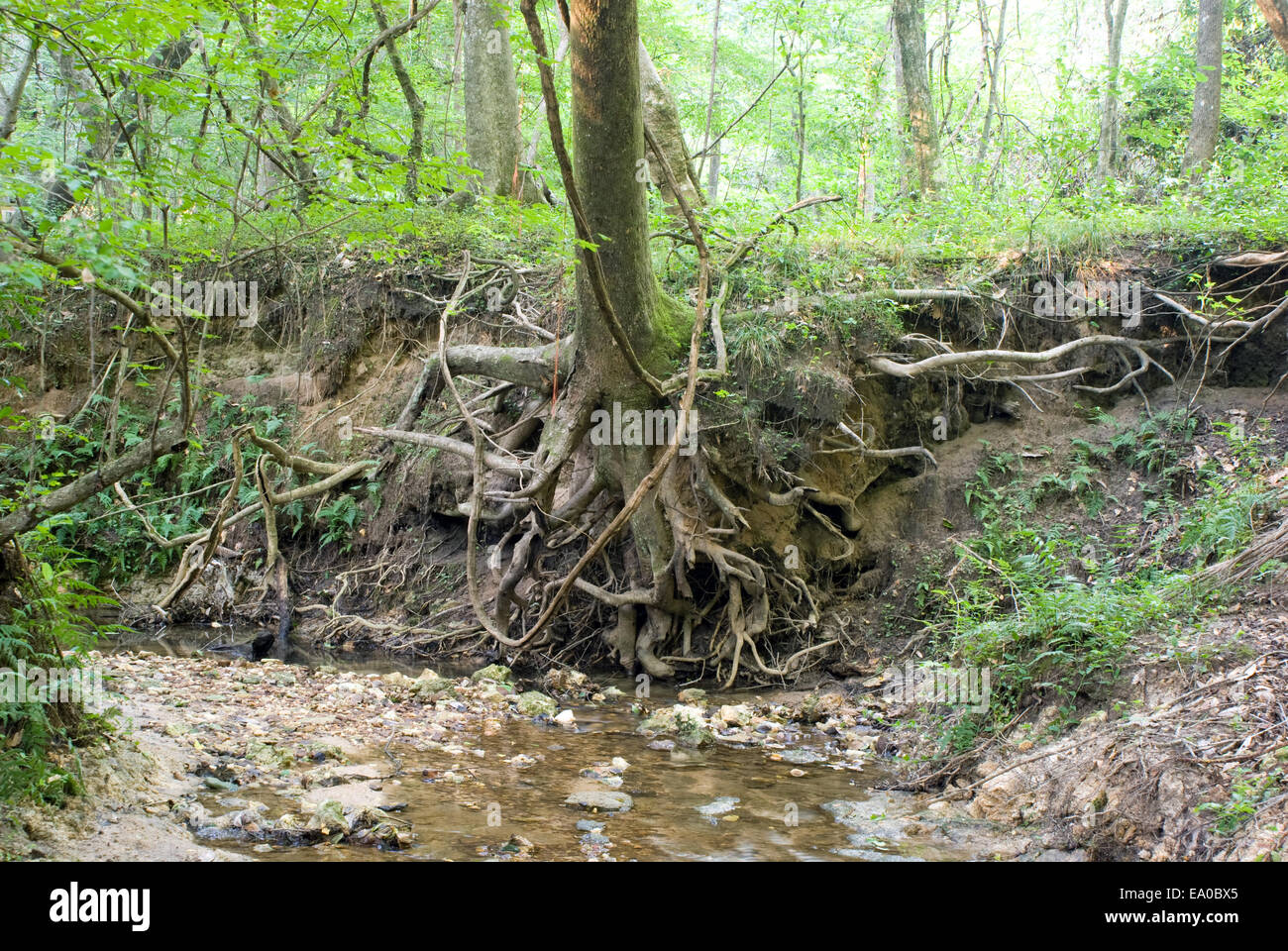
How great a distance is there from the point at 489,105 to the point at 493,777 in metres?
9.59

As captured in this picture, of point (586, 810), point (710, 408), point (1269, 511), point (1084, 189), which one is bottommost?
point (586, 810)

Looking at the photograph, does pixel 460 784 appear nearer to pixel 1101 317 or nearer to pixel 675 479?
pixel 675 479

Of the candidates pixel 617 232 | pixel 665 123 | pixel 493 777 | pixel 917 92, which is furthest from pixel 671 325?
pixel 917 92

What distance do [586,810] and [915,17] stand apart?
1182 cm

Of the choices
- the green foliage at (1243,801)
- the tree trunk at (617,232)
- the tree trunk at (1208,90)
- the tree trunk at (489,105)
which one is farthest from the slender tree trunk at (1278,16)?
the tree trunk at (489,105)

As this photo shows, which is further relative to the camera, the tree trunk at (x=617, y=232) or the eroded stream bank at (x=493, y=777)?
the tree trunk at (x=617, y=232)

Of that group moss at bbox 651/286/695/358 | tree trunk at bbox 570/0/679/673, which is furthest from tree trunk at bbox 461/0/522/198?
tree trunk at bbox 570/0/679/673

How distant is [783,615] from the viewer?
8.49 metres

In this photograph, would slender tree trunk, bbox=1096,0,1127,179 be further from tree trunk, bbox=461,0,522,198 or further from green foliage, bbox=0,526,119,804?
green foliage, bbox=0,526,119,804

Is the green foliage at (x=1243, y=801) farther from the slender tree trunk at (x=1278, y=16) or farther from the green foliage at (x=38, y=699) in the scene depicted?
the slender tree trunk at (x=1278, y=16)

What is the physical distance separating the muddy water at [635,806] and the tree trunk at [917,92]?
8883 mm

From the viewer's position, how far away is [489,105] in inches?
465

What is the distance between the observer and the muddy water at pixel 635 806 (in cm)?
416
